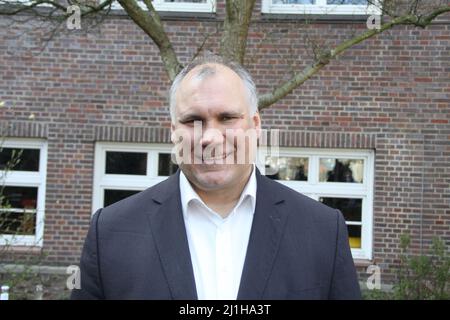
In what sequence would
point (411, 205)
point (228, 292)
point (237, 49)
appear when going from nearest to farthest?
point (228, 292) → point (237, 49) → point (411, 205)

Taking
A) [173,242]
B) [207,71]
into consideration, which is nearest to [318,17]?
[207,71]

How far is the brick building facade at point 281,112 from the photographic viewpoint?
757 cm

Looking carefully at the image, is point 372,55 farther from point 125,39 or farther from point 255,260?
point 255,260

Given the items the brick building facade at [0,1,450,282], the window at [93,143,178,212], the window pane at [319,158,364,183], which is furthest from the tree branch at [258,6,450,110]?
the window at [93,143,178,212]

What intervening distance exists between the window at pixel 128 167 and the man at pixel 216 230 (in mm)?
5786

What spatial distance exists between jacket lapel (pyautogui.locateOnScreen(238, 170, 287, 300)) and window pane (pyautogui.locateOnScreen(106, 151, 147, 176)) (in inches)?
232

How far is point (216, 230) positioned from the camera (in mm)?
2037

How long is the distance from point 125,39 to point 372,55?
3384mm

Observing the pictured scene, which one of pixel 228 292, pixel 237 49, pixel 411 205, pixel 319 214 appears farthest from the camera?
pixel 411 205

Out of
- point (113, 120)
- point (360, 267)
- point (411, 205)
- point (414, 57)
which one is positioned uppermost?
point (414, 57)

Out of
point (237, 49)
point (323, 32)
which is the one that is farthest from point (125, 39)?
point (237, 49)

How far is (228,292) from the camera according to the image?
1942 millimetres

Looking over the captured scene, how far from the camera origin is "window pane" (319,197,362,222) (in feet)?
25.7

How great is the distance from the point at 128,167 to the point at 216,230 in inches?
237
